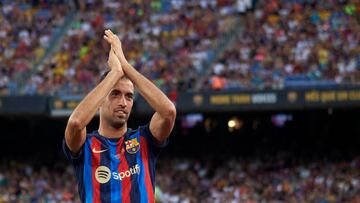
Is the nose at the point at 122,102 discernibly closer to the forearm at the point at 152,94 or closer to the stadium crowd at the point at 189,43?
the forearm at the point at 152,94

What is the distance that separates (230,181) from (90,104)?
17340 millimetres

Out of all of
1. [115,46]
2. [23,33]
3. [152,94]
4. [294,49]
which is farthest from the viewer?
[23,33]

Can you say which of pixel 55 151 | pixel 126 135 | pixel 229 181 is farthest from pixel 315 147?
pixel 126 135

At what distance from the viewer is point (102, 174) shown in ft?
17.3

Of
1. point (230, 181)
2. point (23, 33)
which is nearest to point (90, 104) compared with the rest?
point (230, 181)

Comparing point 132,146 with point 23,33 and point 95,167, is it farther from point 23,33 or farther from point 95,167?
point 23,33

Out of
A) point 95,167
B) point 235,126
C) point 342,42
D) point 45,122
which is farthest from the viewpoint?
point 45,122

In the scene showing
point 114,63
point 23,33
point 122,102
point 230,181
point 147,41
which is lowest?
point 230,181

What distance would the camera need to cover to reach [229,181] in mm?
22266

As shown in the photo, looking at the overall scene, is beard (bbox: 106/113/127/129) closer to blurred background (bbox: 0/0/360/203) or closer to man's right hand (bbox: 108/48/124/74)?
man's right hand (bbox: 108/48/124/74)

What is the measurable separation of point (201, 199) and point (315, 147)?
Result: 345 cm

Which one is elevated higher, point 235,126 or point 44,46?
point 44,46

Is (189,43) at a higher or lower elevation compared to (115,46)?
lower

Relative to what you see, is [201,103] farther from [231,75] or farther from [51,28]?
[51,28]
